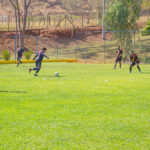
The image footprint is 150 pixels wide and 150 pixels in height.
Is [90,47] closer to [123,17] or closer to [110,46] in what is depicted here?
[110,46]

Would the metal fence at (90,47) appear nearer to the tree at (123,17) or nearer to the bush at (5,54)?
the tree at (123,17)

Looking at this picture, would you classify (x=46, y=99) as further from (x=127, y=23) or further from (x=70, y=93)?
(x=127, y=23)

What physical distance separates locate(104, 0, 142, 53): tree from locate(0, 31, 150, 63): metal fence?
171 mm

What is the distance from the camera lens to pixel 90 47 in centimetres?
5716

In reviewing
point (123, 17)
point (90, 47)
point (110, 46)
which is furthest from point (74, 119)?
point (90, 47)

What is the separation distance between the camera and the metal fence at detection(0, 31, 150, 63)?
41.3m

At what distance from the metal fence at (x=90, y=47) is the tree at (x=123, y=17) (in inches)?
6.7

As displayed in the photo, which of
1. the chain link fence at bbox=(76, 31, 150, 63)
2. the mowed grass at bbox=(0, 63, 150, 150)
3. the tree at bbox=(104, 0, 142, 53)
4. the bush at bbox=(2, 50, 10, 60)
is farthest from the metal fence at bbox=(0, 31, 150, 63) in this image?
the mowed grass at bbox=(0, 63, 150, 150)

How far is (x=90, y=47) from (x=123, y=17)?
17.0 metres

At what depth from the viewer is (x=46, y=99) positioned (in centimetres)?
1234

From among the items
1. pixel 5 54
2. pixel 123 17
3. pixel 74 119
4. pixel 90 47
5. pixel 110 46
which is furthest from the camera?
pixel 90 47

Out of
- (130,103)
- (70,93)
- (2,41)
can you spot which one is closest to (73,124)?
(130,103)

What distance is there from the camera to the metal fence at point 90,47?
41.3m

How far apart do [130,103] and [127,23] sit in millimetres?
31188
